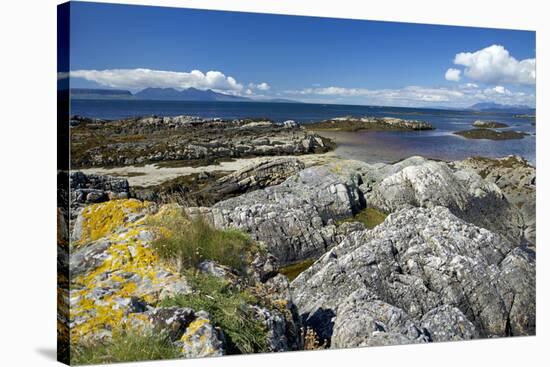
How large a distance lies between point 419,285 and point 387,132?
8.19 feet

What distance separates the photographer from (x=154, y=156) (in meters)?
10.5

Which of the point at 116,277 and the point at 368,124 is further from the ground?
the point at 368,124

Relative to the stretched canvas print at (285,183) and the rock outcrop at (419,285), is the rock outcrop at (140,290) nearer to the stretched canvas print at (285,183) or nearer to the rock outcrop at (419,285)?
the stretched canvas print at (285,183)

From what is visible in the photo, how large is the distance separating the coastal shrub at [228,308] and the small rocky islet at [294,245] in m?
0.02

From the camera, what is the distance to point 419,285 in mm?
11211

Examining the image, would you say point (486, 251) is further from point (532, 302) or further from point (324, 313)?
point (324, 313)

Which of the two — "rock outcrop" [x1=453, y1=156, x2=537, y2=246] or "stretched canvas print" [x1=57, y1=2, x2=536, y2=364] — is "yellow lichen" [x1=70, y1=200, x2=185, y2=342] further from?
"rock outcrop" [x1=453, y1=156, x2=537, y2=246]

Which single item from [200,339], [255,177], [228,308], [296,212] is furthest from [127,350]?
[296,212]

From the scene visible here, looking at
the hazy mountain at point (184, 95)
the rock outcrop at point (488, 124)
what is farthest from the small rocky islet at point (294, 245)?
the rock outcrop at point (488, 124)

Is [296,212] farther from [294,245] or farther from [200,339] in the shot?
[200,339]

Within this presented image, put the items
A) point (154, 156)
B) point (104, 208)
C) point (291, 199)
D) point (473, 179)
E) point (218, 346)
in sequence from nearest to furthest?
point (218, 346), point (104, 208), point (154, 156), point (291, 199), point (473, 179)

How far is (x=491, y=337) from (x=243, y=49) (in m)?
5.51

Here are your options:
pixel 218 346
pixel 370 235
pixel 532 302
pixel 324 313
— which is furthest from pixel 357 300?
pixel 532 302

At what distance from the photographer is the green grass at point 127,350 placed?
9023 mm
